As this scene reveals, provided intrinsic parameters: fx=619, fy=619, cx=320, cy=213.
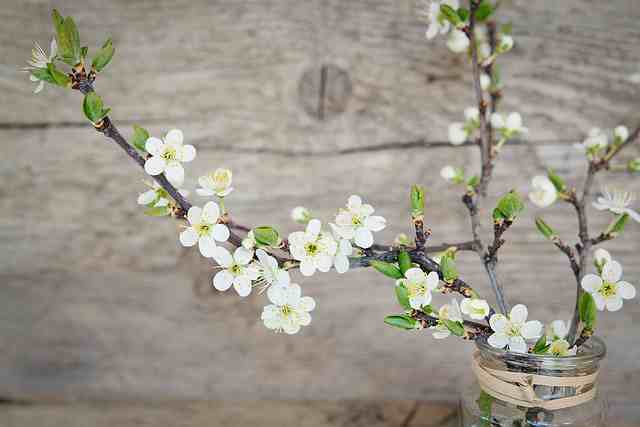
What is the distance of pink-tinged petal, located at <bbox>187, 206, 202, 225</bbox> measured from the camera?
0.55 metres

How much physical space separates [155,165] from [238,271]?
0.12 meters

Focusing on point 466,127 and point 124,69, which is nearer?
point 466,127

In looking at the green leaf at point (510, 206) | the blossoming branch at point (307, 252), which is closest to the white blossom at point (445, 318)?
the blossoming branch at point (307, 252)

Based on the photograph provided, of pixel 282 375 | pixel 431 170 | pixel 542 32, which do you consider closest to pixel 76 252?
pixel 282 375

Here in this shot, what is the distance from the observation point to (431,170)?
2.93 feet

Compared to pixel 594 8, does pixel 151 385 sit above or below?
below

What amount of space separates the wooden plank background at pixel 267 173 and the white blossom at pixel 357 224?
1.09ft

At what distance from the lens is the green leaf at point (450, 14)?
65 cm

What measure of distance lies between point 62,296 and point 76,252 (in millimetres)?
72

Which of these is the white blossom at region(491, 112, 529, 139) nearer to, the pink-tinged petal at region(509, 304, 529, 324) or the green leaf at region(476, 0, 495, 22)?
the green leaf at region(476, 0, 495, 22)

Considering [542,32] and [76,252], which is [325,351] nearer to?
[76,252]

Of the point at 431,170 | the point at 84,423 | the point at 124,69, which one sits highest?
the point at 124,69

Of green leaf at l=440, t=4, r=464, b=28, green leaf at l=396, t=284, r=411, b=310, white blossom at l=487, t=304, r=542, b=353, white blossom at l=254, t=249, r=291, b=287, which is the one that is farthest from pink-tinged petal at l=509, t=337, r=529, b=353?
green leaf at l=440, t=4, r=464, b=28

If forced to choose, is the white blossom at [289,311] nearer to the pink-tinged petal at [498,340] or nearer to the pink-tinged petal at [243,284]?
the pink-tinged petal at [243,284]
